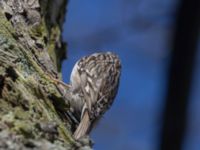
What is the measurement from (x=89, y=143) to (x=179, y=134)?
2.17 feet

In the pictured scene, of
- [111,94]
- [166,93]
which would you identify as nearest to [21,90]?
[166,93]

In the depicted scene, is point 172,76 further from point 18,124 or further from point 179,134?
point 18,124

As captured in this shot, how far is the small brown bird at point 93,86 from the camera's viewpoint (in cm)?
331

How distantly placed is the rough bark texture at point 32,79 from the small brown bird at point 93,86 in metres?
0.17

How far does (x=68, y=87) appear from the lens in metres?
3.45

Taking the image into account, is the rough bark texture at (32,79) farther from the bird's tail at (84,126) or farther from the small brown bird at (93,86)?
the small brown bird at (93,86)

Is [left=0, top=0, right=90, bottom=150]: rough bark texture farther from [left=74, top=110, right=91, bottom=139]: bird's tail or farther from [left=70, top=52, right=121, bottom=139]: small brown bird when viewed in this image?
[left=70, top=52, right=121, bottom=139]: small brown bird

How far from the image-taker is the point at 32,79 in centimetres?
233

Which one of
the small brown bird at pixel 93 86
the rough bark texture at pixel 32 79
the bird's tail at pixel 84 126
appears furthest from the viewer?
the small brown bird at pixel 93 86

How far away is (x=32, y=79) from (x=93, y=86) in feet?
4.79

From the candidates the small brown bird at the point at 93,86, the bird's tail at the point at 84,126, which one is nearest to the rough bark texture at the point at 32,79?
the bird's tail at the point at 84,126

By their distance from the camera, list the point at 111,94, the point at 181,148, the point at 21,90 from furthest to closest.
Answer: the point at 111,94, the point at 21,90, the point at 181,148

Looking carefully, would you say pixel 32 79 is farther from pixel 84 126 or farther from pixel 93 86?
pixel 93 86

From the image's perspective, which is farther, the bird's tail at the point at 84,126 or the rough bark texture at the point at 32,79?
the bird's tail at the point at 84,126
